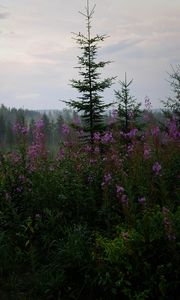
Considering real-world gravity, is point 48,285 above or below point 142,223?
below

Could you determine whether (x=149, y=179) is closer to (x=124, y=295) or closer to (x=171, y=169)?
(x=171, y=169)

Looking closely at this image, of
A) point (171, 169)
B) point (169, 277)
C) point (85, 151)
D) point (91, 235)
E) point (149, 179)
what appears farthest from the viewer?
point (85, 151)

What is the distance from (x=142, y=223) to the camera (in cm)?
556

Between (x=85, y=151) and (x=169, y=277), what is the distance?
3977mm

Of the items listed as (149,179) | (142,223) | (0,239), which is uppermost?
(149,179)

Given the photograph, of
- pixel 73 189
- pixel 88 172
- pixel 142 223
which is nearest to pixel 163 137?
pixel 88 172

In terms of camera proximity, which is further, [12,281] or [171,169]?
[171,169]

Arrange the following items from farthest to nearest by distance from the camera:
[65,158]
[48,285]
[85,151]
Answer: [85,151]
[65,158]
[48,285]

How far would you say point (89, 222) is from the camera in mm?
6539

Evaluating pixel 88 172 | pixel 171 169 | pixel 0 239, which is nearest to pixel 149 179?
pixel 171 169

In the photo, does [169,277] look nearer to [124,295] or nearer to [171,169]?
[124,295]

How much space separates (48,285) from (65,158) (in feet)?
9.31

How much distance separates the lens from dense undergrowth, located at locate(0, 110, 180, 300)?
511 cm

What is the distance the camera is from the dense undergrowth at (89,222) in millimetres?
5113
